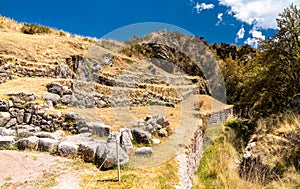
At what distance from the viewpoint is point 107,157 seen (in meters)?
7.12

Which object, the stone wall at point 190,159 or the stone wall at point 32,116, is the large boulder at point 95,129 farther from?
the stone wall at point 190,159

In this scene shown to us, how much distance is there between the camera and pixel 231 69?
30.5 meters

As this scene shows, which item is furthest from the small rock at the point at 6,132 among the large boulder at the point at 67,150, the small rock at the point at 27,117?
the large boulder at the point at 67,150

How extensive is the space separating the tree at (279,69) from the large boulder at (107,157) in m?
11.1

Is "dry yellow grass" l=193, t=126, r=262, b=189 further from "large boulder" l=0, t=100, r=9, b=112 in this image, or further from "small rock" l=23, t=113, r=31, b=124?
"large boulder" l=0, t=100, r=9, b=112

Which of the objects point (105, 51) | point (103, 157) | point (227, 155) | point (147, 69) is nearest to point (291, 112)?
point (227, 155)

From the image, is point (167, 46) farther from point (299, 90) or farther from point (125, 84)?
point (299, 90)

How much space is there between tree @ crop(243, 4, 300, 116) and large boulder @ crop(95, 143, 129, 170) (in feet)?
36.3

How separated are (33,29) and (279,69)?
21.7 metres

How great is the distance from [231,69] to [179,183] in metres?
25.9

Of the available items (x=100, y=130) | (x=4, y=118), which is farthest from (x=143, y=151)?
(x=4, y=118)

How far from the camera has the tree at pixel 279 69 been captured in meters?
14.3

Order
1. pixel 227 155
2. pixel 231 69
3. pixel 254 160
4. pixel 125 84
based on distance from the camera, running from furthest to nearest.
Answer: pixel 231 69
pixel 125 84
pixel 227 155
pixel 254 160

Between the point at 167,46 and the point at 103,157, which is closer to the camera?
the point at 103,157
